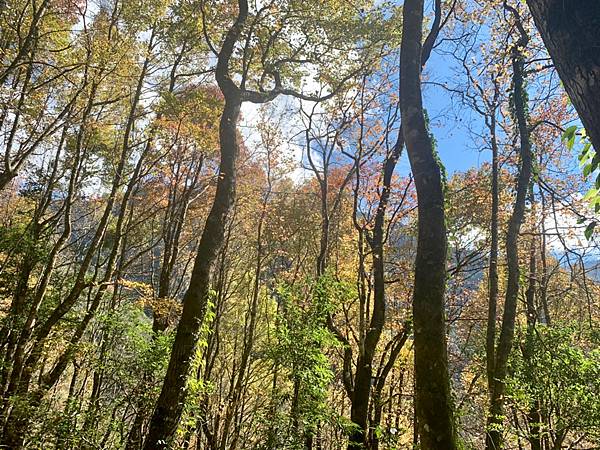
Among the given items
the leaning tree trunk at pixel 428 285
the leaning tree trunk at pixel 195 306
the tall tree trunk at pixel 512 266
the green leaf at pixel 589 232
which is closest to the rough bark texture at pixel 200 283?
the leaning tree trunk at pixel 195 306

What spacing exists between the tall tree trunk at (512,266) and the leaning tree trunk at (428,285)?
3.48 m

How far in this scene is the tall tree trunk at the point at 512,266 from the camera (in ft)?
19.2

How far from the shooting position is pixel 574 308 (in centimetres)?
1453

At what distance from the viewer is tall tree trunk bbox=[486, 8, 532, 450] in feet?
19.2

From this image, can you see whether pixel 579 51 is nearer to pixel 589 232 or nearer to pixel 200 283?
pixel 589 232

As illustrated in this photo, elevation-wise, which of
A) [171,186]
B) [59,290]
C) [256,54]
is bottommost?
[59,290]

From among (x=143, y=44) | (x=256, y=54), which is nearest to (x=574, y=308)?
(x=256, y=54)

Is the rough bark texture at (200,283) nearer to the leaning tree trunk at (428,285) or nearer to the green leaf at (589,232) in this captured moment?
A: the leaning tree trunk at (428,285)

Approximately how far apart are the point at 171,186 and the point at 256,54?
5.38 m

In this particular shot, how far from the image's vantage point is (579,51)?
0.98m

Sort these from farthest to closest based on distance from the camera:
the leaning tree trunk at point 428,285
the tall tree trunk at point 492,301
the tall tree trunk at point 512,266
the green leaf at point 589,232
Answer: the tall tree trunk at point 492,301
the tall tree trunk at point 512,266
the leaning tree trunk at point 428,285
the green leaf at point 589,232

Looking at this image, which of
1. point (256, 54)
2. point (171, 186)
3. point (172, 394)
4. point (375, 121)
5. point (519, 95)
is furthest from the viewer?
point (171, 186)

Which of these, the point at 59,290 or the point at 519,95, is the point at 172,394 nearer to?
the point at 59,290

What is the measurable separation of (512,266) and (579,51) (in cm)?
622
